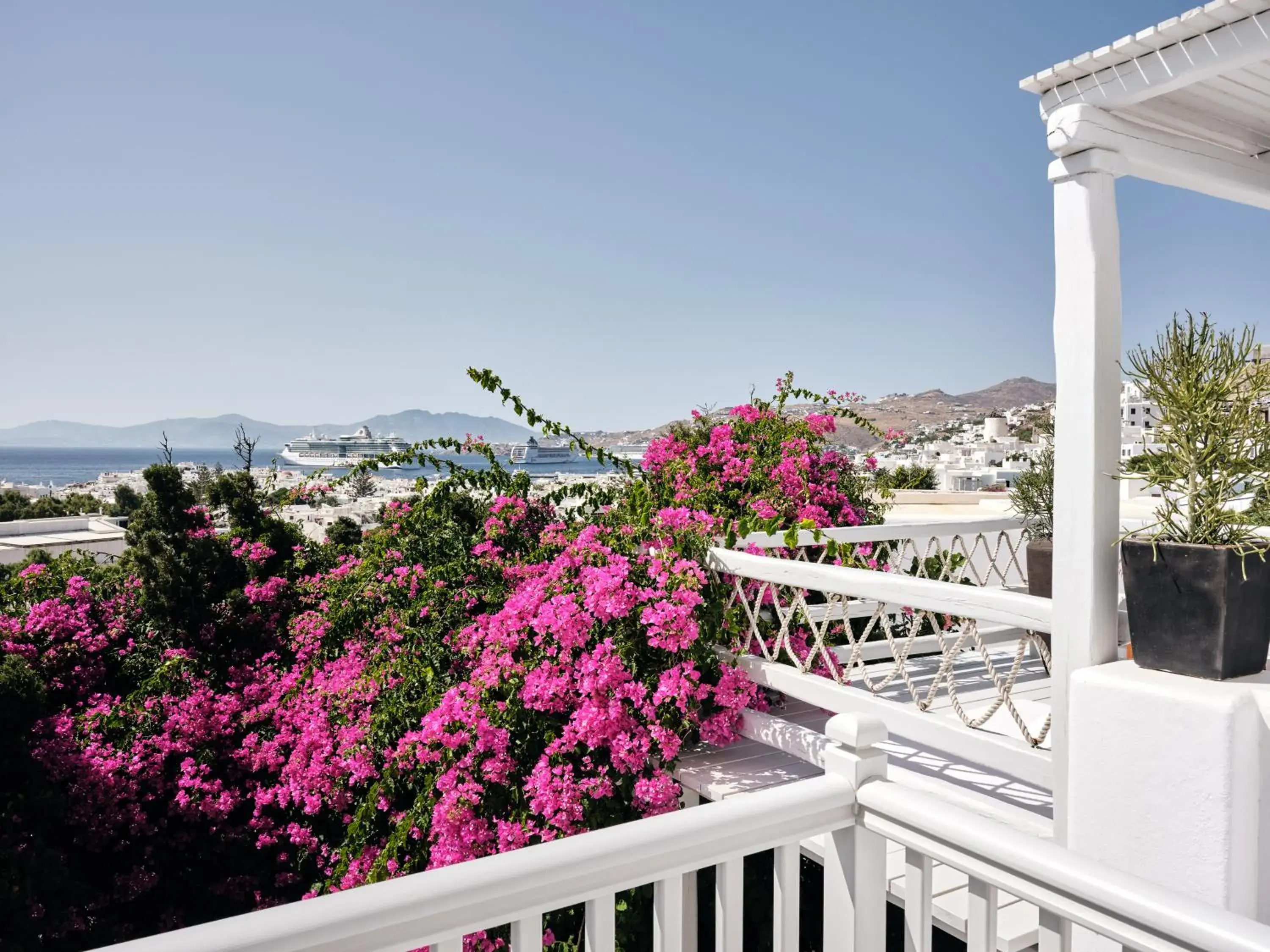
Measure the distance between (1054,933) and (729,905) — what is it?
1.46 feet

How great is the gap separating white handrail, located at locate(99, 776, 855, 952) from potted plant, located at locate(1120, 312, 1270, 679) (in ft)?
3.46

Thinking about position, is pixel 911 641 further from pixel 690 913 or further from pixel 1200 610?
A: pixel 690 913

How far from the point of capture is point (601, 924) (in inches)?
40.2

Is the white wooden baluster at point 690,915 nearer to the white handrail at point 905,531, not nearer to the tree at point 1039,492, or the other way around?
the white handrail at point 905,531

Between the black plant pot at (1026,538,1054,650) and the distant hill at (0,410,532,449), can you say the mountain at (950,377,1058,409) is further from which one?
the distant hill at (0,410,532,449)

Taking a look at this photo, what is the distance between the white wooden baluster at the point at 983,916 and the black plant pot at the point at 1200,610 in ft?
3.14

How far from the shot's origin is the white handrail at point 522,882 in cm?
77

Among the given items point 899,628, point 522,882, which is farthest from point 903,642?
point 899,628

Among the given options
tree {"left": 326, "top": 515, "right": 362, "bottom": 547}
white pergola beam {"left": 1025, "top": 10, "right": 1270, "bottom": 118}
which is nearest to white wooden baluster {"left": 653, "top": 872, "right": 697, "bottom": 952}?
white pergola beam {"left": 1025, "top": 10, "right": 1270, "bottom": 118}

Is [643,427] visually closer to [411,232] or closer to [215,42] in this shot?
[411,232]

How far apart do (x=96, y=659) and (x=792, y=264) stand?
116 ft

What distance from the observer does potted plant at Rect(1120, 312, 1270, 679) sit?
168cm

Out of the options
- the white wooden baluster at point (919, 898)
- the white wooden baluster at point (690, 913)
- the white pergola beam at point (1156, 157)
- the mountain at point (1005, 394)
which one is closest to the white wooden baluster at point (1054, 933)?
the white wooden baluster at point (919, 898)

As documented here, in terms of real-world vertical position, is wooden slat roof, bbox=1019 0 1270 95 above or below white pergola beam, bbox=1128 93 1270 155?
above
